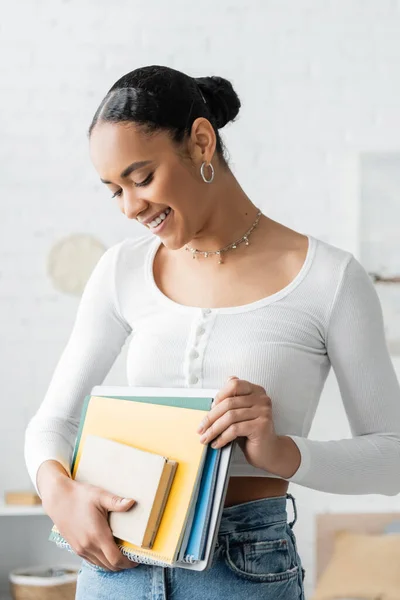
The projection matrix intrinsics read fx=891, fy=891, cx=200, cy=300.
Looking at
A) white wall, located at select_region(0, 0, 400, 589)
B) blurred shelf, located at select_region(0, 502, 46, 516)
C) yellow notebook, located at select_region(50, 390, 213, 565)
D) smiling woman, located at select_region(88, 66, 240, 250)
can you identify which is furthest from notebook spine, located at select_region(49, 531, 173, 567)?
white wall, located at select_region(0, 0, 400, 589)

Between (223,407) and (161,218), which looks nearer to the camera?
(223,407)

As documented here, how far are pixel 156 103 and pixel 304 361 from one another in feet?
1.23

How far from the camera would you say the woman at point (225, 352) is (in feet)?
3.49

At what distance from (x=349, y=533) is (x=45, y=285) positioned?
4.70 ft

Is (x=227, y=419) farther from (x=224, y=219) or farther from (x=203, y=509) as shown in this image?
(x=224, y=219)

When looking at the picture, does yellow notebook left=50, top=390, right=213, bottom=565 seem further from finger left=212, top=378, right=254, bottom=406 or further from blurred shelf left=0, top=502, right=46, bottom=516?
blurred shelf left=0, top=502, right=46, bottom=516

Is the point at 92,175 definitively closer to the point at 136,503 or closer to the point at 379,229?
the point at 379,229

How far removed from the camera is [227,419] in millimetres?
971

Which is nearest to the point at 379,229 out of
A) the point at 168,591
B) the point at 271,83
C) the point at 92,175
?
the point at 271,83

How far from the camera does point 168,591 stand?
107 cm

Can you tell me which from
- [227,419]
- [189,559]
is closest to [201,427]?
[227,419]

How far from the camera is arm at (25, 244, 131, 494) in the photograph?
119 cm

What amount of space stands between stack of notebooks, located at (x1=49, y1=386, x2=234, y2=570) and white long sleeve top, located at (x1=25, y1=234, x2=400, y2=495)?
0.09m

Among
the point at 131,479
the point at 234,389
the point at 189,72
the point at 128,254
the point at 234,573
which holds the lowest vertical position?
the point at 234,573
